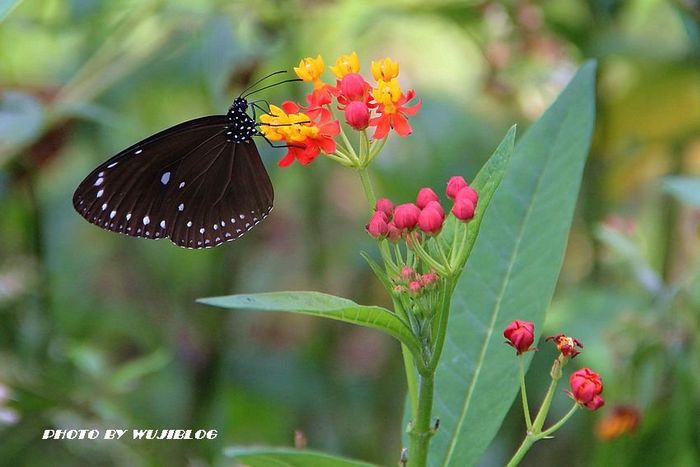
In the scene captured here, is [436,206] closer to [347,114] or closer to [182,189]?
[347,114]

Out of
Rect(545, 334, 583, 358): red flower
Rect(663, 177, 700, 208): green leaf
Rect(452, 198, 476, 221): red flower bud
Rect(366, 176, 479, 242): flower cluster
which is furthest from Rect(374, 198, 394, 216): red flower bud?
Rect(663, 177, 700, 208): green leaf

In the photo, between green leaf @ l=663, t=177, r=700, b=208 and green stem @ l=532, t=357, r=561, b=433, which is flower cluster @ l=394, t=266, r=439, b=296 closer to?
green stem @ l=532, t=357, r=561, b=433

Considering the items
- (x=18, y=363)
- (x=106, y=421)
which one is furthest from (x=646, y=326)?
(x=18, y=363)

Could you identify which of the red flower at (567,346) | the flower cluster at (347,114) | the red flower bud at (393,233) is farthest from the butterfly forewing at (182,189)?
the red flower at (567,346)

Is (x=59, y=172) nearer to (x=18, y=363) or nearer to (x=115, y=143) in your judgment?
(x=115, y=143)

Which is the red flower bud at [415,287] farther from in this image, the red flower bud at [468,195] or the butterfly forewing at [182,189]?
the butterfly forewing at [182,189]

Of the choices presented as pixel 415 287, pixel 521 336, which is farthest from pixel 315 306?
pixel 521 336

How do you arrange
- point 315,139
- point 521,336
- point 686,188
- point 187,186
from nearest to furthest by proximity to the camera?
1. point 521,336
2. point 315,139
3. point 686,188
4. point 187,186
